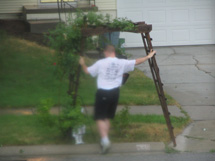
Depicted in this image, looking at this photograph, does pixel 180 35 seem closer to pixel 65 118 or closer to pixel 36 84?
pixel 36 84

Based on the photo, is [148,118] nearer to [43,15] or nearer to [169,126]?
[169,126]

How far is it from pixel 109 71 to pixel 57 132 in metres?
1.57

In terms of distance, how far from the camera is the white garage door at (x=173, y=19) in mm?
15375

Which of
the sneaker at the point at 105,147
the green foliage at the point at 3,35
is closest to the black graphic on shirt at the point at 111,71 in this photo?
the sneaker at the point at 105,147

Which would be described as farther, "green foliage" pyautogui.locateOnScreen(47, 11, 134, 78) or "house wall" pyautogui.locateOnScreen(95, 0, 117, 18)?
"house wall" pyautogui.locateOnScreen(95, 0, 117, 18)

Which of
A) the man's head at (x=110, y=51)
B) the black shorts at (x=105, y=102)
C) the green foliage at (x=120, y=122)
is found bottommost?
the green foliage at (x=120, y=122)

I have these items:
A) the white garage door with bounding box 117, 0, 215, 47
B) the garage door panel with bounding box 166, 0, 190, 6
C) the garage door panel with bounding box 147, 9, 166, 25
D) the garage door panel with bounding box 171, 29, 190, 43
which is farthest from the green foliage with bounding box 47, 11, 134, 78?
the garage door panel with bounding box 171, 29, 190, 43

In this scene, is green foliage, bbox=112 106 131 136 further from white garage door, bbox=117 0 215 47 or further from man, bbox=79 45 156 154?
white garage door, bbox=117 0 215 47

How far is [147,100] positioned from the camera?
29.0 feet

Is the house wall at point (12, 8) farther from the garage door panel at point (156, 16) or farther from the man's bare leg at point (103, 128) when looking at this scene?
the man's bare leg at point (103, 128)

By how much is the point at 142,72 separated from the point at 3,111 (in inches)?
180

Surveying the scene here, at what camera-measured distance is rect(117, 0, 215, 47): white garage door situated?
15375mm

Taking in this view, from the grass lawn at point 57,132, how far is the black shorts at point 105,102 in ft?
2.12

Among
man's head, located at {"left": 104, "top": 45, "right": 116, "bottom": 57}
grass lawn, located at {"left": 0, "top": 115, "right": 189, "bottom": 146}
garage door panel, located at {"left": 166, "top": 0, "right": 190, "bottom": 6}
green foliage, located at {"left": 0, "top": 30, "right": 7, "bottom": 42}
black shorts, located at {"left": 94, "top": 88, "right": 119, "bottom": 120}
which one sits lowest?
grass lawn, located at {"left": 0, "top": 115, "right": 189, "bottom": 146}
